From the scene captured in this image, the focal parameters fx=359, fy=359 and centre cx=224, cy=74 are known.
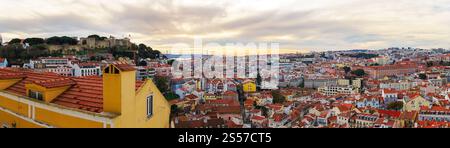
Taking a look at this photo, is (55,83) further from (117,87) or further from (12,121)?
(117,87)

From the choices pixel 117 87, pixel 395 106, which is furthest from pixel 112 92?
pixel 395 106

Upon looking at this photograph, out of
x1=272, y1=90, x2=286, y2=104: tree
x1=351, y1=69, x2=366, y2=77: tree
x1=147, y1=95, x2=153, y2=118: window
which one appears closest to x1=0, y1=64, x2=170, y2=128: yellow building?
x1=147, y1=95, x2=153, y2=118: window

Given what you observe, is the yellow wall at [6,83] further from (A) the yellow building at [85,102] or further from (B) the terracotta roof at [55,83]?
(B) the terracotta roof at [55,83]

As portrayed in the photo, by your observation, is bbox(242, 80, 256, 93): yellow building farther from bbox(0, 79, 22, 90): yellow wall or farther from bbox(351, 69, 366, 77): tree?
bbox(0, 79, 22, 90): yellow wall

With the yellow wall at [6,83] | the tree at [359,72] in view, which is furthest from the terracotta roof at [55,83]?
the tree at [359,72]

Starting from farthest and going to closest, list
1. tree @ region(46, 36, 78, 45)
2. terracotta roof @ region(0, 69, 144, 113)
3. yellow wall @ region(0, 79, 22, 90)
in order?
1. tree @ region(46, 36, 78, 45)
2. yellow wall @ region(0, 79, 22, 90)
3. terracotta roof @ region(0, 69, 144, 113)

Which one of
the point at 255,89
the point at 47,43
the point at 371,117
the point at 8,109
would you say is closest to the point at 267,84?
the point at 255,89
